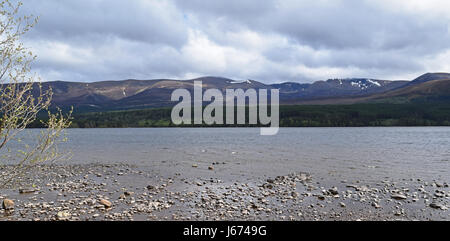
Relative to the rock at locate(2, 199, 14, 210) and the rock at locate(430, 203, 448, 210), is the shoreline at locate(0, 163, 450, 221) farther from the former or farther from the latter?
the rock at locate(2, 199, 14, 210)

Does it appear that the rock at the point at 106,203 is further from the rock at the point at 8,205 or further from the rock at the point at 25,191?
the rock at the point at 25,191

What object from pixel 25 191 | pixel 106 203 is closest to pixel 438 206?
pixel 106 203

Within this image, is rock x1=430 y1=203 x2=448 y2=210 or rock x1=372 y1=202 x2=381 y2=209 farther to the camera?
rock x1=372 y1=202 x2=381 y2=209

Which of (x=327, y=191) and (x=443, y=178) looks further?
(x=443, y=178)

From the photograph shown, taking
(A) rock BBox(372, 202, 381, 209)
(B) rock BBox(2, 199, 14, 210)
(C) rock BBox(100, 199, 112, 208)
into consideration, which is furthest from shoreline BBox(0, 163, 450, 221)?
(B) rock BBox(2, 199, 14, 210)

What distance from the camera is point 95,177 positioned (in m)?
31.0

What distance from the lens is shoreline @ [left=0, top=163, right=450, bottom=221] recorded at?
17625 mm

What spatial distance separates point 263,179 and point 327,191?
7511 mm

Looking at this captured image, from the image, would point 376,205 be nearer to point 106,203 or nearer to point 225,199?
point 225,199

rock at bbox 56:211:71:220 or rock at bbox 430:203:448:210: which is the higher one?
rock at bbox 56:211:71:220
